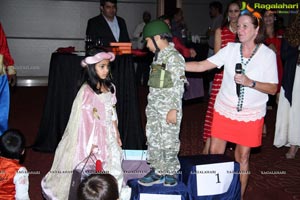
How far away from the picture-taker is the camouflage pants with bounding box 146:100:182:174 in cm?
327

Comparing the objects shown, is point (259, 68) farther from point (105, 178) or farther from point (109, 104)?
point (105, 178)

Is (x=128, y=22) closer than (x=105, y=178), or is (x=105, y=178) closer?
(x=105, y=178)

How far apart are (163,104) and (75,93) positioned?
174 cm

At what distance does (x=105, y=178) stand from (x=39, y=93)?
313 inches

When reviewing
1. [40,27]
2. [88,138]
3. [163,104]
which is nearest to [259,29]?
[163,104]

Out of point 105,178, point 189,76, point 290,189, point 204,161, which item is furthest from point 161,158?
point 189,76

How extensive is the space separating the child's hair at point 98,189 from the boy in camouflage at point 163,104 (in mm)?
1145

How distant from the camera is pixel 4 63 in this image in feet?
14.5

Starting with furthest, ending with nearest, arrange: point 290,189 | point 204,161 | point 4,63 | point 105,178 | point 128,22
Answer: point 128,22 → point 4,63 → point 290,189 → point 204,161 → point 105,178

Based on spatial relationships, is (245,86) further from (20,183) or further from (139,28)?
(139,28)

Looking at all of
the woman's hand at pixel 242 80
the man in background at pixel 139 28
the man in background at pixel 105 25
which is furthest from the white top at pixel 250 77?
the man in background at pixel 139 28

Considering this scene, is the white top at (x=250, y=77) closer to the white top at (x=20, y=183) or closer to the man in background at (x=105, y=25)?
the white top at (x=20, y=183)

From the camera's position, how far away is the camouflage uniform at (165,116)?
3223 mm

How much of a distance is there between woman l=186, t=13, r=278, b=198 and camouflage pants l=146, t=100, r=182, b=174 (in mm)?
387
